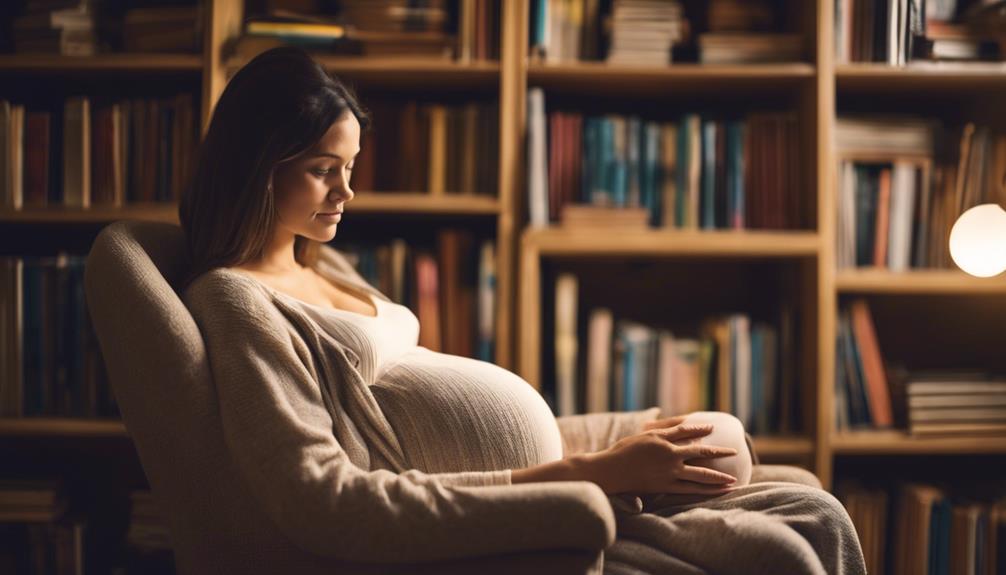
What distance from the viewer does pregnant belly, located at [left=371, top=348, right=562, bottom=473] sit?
3.51 feet

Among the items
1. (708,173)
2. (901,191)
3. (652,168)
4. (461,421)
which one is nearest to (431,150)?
(652,168)

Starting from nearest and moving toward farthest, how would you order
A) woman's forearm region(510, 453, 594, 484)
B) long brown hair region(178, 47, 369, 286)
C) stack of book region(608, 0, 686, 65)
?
1. woman's forearm region(510, 453, 594, 484)
2. long brown hair region(178, 47, 369, 286)
3. stack of book region(608, 0, 686, 65)

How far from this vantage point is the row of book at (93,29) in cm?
168

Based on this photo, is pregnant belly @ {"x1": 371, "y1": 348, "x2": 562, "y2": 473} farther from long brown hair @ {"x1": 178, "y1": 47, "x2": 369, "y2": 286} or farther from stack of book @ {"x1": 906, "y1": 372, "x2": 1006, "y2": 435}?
stack of book @ {"x1": 906, "y1": 372, "x2": 1006, "y2": 435}

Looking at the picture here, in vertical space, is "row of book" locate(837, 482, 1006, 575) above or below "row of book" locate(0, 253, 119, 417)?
below

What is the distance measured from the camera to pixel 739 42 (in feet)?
5.73

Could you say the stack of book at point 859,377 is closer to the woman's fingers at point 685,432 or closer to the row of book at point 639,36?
the row of book at point 639,36

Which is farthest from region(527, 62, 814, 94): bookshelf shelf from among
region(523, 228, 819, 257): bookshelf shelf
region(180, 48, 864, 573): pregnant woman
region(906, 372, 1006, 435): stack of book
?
region(906, 372, 1006, 435): stack of book

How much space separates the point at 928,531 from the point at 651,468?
1049 millimetres

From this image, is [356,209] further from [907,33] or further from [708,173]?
[907,33]

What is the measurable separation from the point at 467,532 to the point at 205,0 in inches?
53.0

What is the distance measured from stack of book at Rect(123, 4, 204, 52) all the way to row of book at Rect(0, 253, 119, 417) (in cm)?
52

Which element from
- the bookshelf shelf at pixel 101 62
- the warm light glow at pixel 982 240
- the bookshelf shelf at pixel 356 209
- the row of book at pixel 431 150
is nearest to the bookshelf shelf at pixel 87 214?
the bookshelf shelf at pixel 356 209

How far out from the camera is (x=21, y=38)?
169 cm
